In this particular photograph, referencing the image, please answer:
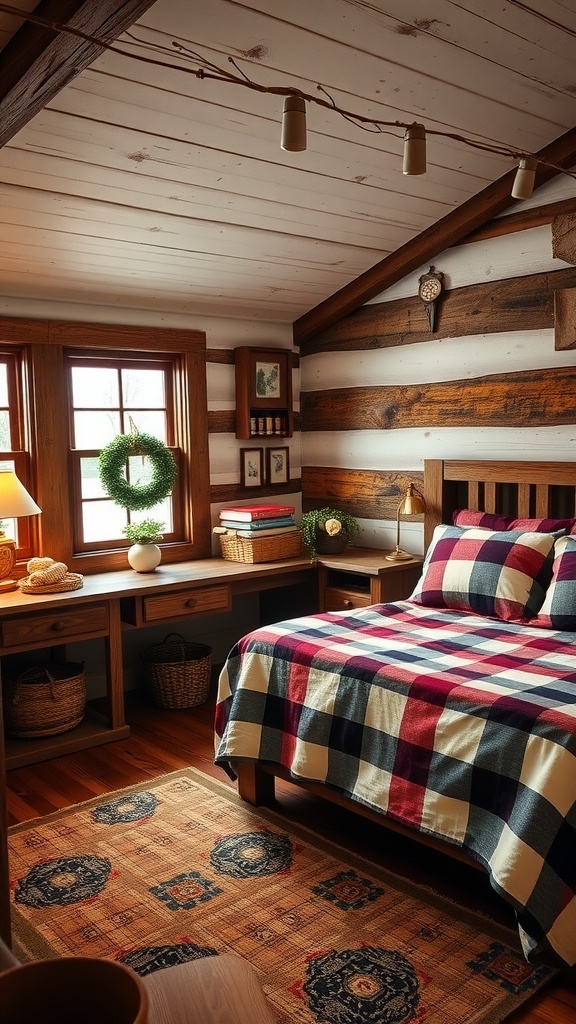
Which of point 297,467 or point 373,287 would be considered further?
point 297,467

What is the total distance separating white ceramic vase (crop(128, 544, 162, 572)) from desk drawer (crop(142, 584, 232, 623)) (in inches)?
12.0

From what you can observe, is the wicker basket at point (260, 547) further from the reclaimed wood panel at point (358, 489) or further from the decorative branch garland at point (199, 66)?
the decorative branch garland at point (199, 66)

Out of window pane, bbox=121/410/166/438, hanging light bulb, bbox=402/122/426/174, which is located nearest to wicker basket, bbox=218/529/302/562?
window pane, bbox=121/410/166/438

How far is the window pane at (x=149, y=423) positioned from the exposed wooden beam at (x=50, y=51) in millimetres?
2133

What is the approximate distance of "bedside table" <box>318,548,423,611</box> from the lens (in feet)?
14.6

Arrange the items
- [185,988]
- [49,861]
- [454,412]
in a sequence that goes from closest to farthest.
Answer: [185,988], [49,861], [454,412]

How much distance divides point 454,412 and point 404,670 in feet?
6.68

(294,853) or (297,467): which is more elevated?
(297,467)

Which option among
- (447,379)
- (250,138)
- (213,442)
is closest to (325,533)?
(213,442)

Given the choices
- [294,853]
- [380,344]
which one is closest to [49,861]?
[294,853]

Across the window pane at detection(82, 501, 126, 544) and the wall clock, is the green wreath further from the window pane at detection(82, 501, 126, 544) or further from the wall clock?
the wall clock

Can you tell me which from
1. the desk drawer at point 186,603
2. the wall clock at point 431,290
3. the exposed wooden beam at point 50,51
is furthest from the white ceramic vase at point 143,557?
the exposed wooden beam at point 50,51

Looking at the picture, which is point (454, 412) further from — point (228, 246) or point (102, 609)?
point (102, 609)

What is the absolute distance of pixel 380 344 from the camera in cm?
488
